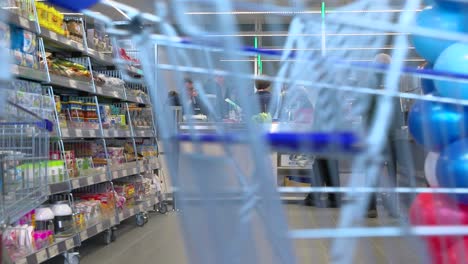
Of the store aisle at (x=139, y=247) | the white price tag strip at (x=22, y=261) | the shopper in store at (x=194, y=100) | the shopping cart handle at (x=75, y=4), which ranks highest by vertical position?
the shopping cart handle at (x=75, y=4)

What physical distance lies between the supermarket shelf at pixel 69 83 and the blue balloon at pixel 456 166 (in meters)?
2.29

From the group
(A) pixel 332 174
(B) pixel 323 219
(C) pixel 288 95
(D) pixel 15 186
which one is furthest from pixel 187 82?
(D) pixel 15 186

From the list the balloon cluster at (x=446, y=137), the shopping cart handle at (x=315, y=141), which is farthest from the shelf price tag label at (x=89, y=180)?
the shopping cart handle at (x=315, y=141)

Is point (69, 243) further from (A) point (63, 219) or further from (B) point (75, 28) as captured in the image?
(B) point (75, 28)

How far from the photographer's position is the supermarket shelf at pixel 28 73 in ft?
8.18

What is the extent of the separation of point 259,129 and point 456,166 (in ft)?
2.62

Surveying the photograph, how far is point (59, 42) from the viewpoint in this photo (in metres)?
3.14

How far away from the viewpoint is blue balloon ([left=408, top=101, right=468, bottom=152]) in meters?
1.33

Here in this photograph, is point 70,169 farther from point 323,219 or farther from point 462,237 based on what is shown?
point 462,237

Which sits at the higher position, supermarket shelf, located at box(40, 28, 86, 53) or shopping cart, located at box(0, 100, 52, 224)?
supermarket shelf, located at box(40, 28, 86, 53)

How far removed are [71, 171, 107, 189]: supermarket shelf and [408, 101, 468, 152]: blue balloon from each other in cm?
215

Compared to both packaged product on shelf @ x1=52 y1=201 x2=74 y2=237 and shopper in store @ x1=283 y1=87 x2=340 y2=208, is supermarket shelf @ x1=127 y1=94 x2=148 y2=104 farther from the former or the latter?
shopper in store @ x1=283 y1=87 x2=340 y2=208

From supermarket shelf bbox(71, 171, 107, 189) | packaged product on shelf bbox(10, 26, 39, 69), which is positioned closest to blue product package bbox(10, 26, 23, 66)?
packaged product on shelf bbox(10, 26, 39, 69)

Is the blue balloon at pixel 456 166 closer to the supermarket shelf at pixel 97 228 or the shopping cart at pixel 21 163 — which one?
the shopping cart at pixel 21 163
